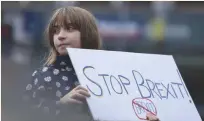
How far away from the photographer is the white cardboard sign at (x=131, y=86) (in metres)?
1.18

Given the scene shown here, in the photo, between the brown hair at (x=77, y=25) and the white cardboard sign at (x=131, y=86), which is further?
the brown hair at (x=77, y=25)

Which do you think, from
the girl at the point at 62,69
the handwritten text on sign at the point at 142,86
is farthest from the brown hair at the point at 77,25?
the handwritten text on sign at the point at 142,86

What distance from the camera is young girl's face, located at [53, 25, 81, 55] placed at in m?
1.28

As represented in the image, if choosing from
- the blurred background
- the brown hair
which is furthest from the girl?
the blurred background

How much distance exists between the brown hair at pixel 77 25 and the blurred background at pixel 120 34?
97 millimetres

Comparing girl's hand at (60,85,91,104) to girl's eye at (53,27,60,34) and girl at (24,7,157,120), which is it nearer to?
girl at (24,7,157,120)

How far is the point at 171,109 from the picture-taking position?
1304mm

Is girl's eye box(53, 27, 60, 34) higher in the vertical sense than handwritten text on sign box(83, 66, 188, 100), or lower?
higher

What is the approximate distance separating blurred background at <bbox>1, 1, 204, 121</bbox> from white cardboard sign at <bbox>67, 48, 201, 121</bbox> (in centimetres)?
20

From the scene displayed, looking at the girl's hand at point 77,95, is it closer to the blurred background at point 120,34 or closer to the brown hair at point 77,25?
the brown hair at point 77,25

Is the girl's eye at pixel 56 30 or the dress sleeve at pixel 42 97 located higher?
the girl's eye at pixel 56 30

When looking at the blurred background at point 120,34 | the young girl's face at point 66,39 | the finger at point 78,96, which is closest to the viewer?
the finger at point 78,96

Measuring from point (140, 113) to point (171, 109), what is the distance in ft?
0.37

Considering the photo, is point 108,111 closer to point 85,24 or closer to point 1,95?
point 85,24
